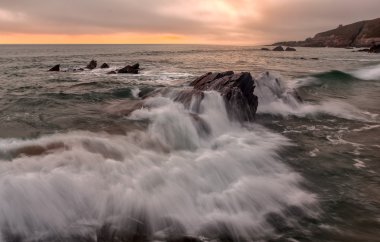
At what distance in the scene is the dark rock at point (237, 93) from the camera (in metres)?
15.7

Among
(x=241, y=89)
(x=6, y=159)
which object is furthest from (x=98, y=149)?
(x=241, y=89)

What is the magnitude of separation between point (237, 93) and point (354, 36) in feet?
573

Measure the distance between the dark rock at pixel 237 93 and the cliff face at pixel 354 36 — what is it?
136306 mm

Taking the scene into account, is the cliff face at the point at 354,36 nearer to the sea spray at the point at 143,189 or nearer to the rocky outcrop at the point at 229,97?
the rocky outcrop at the point at 229,97

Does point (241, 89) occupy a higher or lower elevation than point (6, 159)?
higher

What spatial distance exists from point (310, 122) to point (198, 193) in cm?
1026

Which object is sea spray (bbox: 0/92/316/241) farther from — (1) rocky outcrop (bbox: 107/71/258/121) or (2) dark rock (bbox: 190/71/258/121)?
(2) dark rock (bbox: 190/71/258/121)

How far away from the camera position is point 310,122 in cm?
1648

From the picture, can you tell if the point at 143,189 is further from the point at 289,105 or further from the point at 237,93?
the point at 289,105

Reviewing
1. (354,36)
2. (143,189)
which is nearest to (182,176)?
(143,189)

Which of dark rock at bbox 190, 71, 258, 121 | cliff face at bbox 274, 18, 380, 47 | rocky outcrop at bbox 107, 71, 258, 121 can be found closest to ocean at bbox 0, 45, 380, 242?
rocky outcrop at bbox 107, 71, 258, 121

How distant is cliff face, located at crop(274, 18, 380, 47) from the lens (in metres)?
146

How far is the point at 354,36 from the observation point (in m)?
166

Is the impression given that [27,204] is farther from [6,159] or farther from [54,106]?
[54,106]
